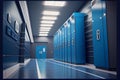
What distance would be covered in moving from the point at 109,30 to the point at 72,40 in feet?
15.6

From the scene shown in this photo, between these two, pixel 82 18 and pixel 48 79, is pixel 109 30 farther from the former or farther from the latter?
pixel 82 18

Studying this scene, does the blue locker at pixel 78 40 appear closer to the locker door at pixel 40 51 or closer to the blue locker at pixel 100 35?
the blue locker at pixel 100 35

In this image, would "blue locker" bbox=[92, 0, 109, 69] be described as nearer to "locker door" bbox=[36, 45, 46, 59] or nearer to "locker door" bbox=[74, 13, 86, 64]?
"locker door" bbox=[74, 13, 86, 64]

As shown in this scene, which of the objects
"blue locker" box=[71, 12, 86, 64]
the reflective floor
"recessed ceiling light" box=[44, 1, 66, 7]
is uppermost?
"recessed ceiling light" box=[44, 1, 66, 7]

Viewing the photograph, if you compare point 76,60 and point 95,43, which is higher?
point 95,43

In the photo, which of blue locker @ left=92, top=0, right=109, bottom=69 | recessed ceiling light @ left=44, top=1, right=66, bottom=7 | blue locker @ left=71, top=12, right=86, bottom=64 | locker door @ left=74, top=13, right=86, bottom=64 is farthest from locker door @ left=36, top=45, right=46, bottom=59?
blue locker @ left=92, top=0, right=109, bottom=69

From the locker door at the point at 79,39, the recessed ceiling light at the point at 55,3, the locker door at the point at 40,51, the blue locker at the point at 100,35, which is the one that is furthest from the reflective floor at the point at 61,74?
the locker door at the point at 40,51

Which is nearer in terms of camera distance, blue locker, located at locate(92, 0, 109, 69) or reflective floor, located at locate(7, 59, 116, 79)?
reflective floor, located at locate(7, 59, 116, 79)

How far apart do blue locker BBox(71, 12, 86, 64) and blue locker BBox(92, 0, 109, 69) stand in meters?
2.95

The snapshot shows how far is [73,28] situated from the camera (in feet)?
32.8

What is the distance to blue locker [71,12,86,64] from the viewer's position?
31.2 feet

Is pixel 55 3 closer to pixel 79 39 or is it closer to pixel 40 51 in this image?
pixel 79 39

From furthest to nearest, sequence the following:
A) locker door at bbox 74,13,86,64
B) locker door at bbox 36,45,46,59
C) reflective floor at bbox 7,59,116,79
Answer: locker door at bbox 36,45,46,59
locker door at bbox 74,13,86,64
reflective floor at bbox 7,59,116,79

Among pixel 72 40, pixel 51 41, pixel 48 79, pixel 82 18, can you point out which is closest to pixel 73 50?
pixel 72 40
